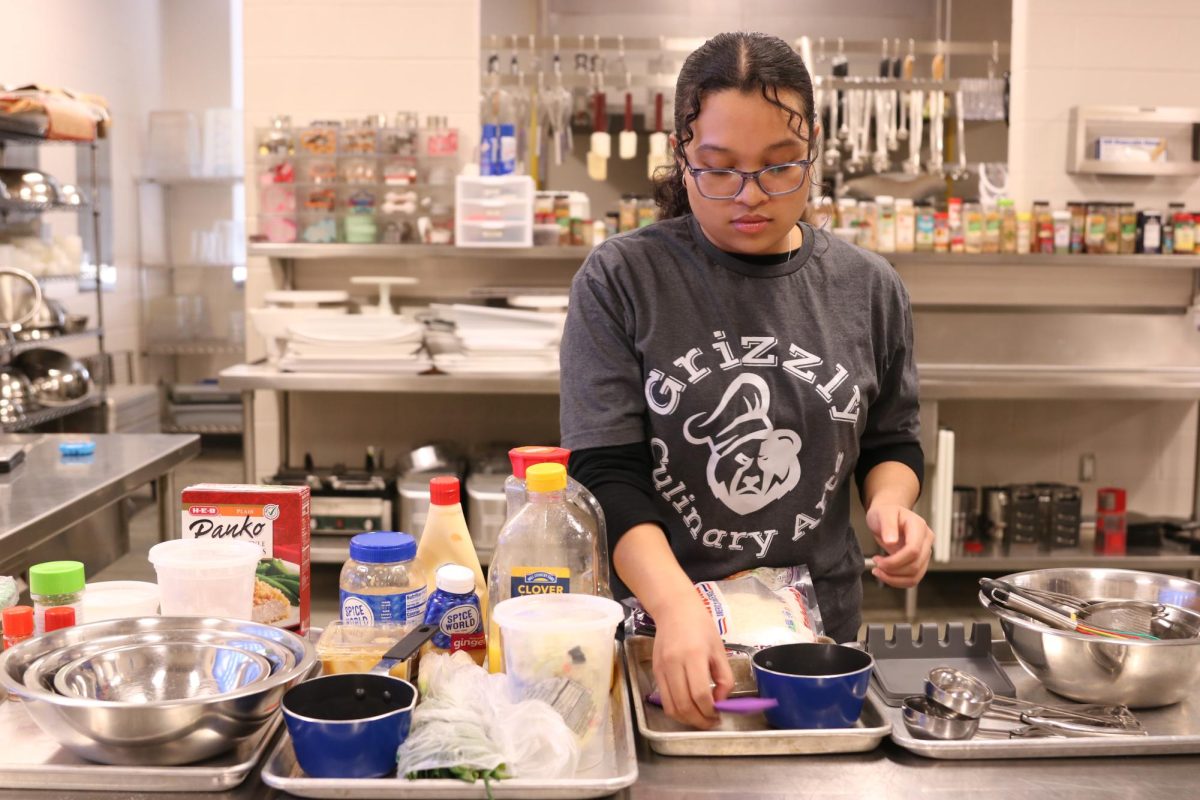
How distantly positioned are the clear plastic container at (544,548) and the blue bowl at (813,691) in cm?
22

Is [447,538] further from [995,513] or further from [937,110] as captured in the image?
[937,110]

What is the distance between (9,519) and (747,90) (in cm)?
177

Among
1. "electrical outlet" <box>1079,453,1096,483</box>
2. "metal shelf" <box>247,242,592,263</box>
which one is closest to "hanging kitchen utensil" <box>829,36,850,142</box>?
"metal shelf" <box>247,242,592,263</box>

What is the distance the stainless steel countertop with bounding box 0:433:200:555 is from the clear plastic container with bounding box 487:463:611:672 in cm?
140

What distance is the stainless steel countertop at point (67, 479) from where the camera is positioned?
7.82ft

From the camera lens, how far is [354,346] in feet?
13.4

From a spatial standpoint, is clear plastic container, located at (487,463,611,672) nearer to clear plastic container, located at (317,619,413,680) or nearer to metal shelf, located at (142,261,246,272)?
clear plastic container, located at (317,619,413,680)

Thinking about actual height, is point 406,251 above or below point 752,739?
above

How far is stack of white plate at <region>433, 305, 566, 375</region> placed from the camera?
4.08m

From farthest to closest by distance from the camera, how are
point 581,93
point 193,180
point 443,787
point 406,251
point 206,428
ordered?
point 206,428 → point 193,180 → point 581,93 → point 406,251 → point 443,787

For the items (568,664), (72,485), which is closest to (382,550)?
(568,664)

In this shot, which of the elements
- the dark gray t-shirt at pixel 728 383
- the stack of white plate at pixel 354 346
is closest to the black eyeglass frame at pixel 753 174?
the dark gray t-shirt at pixel 728 383

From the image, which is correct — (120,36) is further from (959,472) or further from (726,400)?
(726,400)

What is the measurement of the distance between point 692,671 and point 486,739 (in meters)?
0.21
